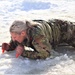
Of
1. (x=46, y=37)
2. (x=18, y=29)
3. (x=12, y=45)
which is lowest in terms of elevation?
(x=12, y=45)

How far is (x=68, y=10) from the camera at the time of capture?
6.80 meters

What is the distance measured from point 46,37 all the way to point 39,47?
167 mm

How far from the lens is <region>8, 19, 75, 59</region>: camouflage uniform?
3316 millimetres

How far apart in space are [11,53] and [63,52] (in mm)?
685

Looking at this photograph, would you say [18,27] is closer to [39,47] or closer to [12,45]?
[39,47]

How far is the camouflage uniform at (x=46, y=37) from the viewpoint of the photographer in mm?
3316

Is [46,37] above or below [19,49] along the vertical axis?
above

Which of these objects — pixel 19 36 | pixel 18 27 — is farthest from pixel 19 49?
pixel 18 27

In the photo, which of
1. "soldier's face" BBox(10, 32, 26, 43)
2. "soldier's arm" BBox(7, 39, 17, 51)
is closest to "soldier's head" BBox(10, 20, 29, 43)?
"soldier's face" BBox(10, 32, 26, 43)

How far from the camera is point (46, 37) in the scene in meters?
3.41

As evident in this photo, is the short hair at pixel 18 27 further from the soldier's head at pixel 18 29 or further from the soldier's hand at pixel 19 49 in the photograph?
the soldier's hand at pixel 19 49

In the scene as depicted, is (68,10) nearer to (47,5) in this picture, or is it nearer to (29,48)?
(47,5)

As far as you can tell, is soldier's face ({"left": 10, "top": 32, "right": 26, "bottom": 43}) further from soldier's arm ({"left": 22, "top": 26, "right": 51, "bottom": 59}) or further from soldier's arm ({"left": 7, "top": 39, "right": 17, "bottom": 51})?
soldier's arm ({"left": 7, "top": 39, "right": 17, "bottom": 51})

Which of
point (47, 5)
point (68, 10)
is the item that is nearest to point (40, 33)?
point (68, 10)
